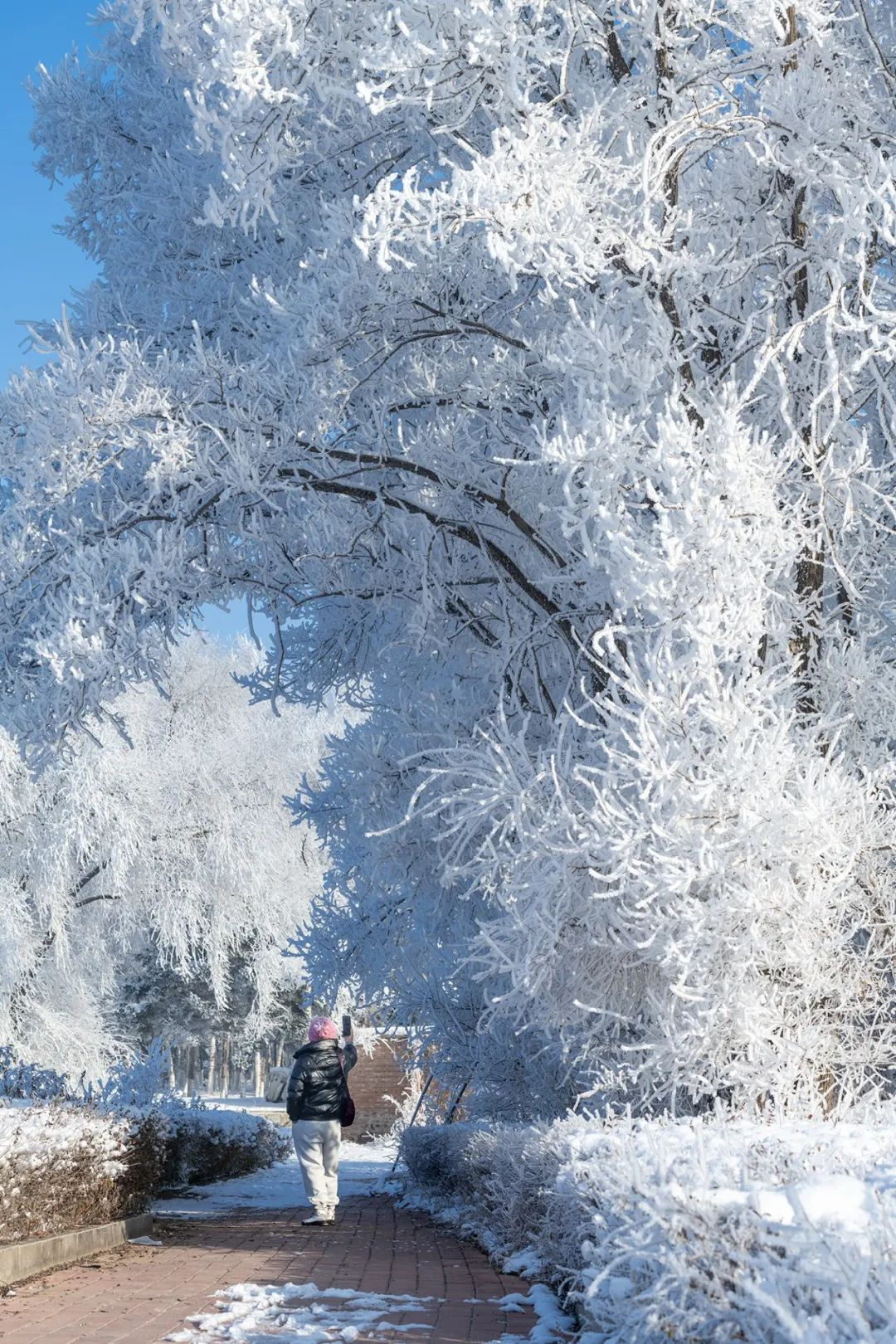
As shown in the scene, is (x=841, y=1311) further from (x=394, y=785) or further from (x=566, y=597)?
(x=394, y=785)

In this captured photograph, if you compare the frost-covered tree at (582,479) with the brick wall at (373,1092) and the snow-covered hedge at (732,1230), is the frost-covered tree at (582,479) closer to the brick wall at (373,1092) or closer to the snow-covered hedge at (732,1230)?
the snow-covered hedge at (732,1230)

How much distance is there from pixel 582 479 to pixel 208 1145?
11.4m

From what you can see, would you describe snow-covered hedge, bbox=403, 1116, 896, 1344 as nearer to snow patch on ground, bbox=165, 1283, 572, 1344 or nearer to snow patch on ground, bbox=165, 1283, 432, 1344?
snow patch on ground, bbox=165, 1283, 572, 1344

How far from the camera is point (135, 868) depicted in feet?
73.9

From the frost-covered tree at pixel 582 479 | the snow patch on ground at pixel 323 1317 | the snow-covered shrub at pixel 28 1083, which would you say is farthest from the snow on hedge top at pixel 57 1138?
the snow-covered shrub at pixel 28 1083

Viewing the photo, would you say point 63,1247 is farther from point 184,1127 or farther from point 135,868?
point 135,868

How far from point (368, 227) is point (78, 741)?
1486 cm

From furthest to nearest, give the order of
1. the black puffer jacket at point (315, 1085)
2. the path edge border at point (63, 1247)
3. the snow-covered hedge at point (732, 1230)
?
1. the black puffer jacket at point (315, 1085)
2. the path edge border at point (63, 1247)
3. the snow-covered hedge at point (732, 1230)

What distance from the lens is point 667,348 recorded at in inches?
291

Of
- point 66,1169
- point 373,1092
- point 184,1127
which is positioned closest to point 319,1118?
point 66,1169

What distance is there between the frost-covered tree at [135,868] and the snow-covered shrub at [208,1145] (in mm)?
3160

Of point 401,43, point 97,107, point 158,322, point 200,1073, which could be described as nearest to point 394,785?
point 158,322

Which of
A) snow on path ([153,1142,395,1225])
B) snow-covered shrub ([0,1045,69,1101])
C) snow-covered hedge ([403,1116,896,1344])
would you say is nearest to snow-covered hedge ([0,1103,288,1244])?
snow on path ([153,1142,395,1225])

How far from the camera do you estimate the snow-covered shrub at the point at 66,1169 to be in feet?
25.1
